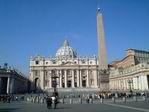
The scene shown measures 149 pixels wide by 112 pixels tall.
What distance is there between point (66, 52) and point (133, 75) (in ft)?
161

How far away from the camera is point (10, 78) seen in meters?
60.3

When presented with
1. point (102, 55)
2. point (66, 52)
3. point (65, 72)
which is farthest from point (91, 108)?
point (66, 52)

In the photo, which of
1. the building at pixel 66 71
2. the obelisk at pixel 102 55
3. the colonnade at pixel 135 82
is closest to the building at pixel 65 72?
the building at pixel 66 71

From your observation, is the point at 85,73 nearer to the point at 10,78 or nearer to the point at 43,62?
the point at 43,62

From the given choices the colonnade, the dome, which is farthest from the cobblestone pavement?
the dome

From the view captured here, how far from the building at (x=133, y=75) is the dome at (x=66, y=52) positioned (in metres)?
23.6

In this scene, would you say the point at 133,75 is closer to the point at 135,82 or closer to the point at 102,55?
the point at 135,82

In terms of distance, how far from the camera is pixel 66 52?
356 ft

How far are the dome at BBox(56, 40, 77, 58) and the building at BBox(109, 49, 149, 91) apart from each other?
2356cm

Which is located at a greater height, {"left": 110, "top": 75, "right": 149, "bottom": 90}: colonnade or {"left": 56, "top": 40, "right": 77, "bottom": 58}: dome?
{"left": 56, "top": 40, "right": 77, "bottom": 58}: dome

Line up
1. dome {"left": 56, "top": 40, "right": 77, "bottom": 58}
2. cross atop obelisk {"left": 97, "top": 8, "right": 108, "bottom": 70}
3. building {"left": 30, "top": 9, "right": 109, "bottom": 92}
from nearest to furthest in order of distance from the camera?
1. cross atop obelisk {"left": 97, "top": 8, "right": 108, "bottom": 70}
2. building {"left": 30, "top": 9, "right": 109, "bottom": 92}
3. dome {"left": 56, "top": 40, "right": 77, "bottom": 58}

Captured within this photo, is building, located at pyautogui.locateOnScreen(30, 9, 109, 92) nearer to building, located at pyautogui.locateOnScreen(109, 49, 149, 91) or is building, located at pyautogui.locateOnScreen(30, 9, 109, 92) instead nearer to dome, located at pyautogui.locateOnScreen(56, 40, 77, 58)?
building, located at pyautogui.locateOnScreen(109, 49, 149, 91)

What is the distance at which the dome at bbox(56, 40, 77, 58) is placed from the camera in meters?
107

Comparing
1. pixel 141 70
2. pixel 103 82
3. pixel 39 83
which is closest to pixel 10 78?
pixel 39 83
